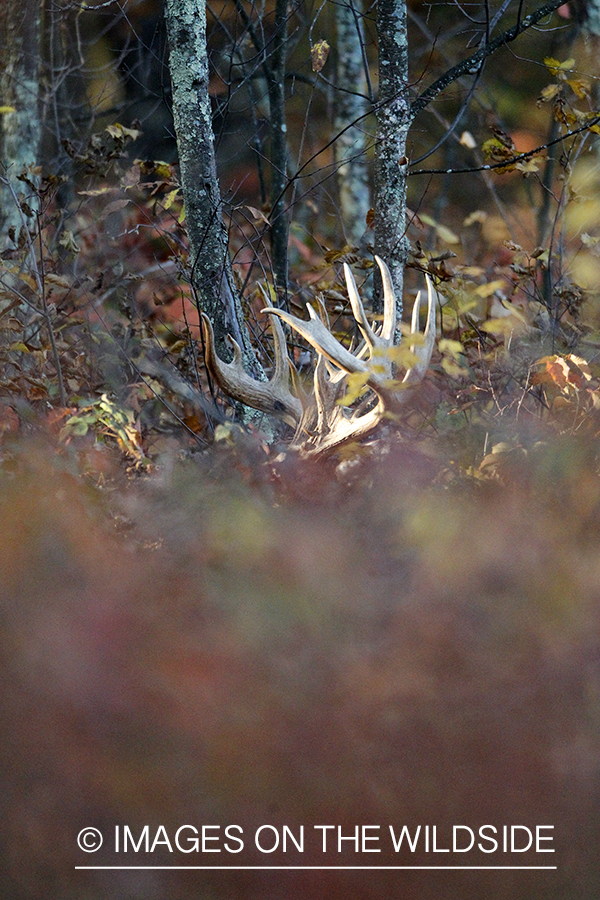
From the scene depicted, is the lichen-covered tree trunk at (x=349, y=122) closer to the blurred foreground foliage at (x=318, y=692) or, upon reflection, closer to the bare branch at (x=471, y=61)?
the bare branch at (x=471, y=61)

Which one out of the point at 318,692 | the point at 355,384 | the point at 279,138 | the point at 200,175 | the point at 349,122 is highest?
the point at 349,122

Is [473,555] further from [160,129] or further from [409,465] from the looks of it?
[160,129]

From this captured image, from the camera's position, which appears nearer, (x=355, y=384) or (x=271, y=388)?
(x=355, y=384)

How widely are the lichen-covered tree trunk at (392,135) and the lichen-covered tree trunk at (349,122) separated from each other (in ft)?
6.31

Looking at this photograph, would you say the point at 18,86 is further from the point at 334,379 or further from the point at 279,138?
the point at 334,379

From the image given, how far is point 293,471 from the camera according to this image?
238 cm

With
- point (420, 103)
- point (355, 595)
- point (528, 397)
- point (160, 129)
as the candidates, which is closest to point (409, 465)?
point (355, 595)

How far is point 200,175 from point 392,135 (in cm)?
77
